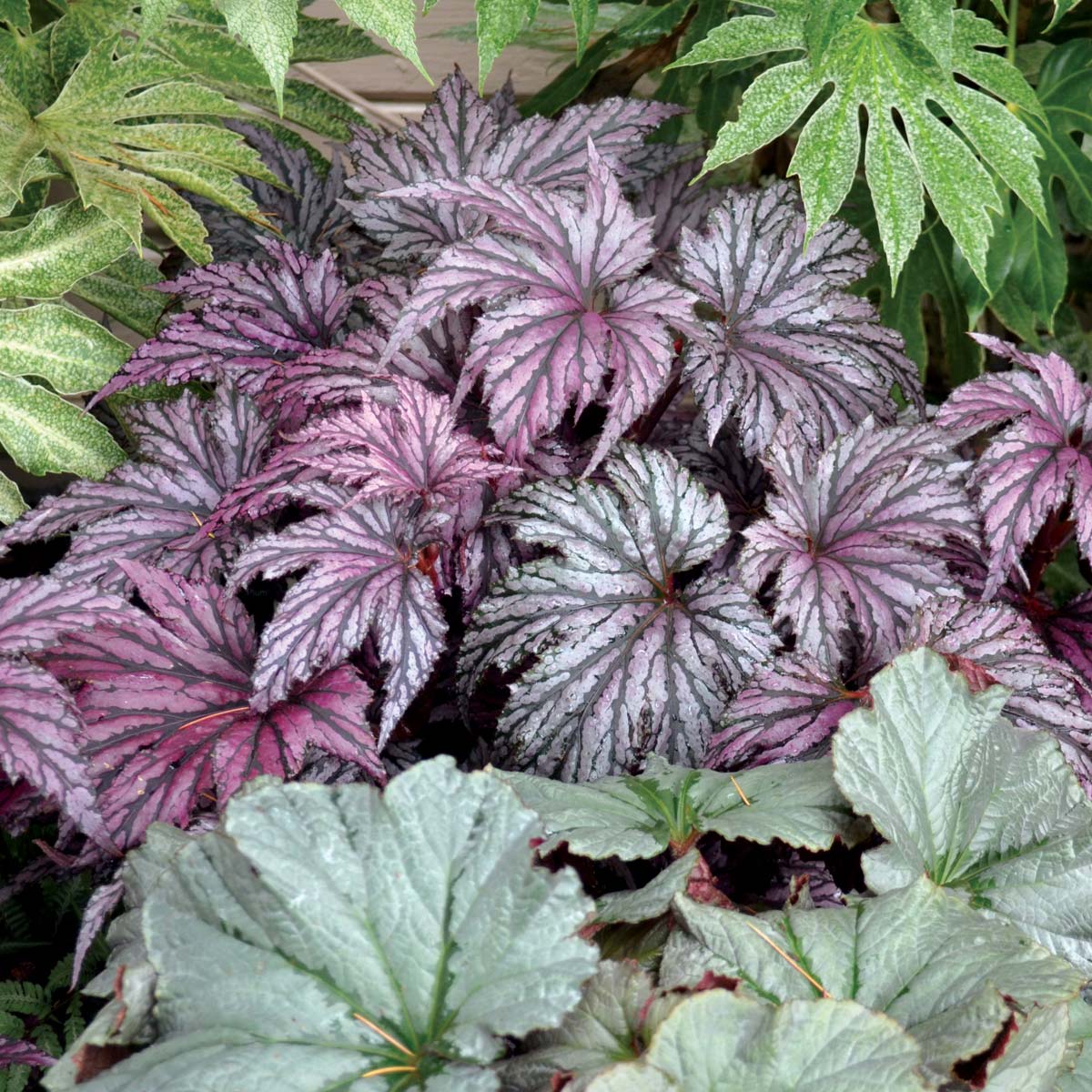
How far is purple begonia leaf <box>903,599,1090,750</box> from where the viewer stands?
0.83 metres

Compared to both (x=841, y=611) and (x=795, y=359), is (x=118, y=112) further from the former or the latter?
(x=841, y=611)

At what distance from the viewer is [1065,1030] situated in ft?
1.70

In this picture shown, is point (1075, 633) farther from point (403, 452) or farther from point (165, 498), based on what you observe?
point (165, 498)

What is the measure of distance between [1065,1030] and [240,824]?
1.43 ft

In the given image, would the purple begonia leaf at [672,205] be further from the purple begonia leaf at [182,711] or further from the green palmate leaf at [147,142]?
the purple begonia leaf at [182,711]

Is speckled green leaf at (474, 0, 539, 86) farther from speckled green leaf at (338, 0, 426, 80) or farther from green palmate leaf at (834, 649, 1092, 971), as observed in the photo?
green palmate leaf at (834, 649, 1092, 971)

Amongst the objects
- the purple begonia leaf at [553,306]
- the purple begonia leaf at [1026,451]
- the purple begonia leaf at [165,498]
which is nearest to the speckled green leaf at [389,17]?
the purple begonia leaf at [553,306]

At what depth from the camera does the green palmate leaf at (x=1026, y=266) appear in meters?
1.42

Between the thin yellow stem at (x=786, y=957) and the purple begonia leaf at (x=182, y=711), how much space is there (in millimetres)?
337

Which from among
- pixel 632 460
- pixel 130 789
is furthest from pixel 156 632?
pixel 632 460

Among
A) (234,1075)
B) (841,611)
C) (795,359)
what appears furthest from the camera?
(795,359)

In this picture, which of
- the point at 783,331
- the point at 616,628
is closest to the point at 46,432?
the point at 616,628

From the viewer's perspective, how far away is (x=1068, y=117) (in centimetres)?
142

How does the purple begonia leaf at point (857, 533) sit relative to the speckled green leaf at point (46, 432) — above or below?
below
